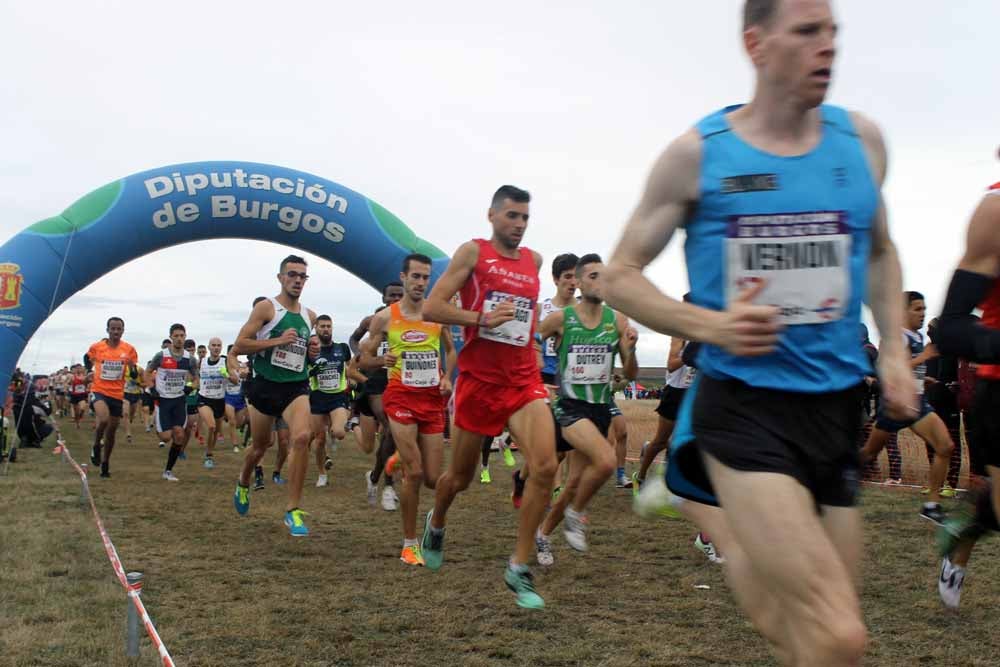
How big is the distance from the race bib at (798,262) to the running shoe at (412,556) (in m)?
4.84

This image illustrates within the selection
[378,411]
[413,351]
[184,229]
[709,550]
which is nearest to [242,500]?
[378,411]

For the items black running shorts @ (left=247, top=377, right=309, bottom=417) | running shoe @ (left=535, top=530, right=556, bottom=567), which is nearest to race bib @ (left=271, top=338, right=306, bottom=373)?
black running shorts @ (left=247, top=377, right=309, bottom=417)

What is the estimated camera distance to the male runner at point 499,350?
18.7 ft

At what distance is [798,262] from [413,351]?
5662mm

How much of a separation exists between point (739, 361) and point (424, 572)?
4.58 meters

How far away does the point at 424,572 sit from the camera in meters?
6.53

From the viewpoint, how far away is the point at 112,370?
1352cm

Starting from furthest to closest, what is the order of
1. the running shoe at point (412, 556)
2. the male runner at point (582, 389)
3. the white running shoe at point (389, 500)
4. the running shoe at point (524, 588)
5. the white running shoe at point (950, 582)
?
the white running shoe at point (389, 500), the running shoe at point (412, 556), the male runner at point (582, 389), the running shoe at point (524, 588), the white running shoe at point (950, 582)

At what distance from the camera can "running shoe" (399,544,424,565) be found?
22.3 feet

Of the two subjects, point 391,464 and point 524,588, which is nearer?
point 524,588

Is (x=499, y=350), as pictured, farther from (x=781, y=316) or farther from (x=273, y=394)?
(x=781, y=316)

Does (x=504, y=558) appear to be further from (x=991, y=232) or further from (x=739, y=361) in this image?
(x=739, y=361)

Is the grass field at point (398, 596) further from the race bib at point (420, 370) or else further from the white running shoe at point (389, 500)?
the race bib at point (420, 370)

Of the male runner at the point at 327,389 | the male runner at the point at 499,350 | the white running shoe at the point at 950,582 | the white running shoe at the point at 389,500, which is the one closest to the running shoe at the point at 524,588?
the male runner at the point at 499,350
